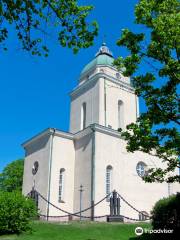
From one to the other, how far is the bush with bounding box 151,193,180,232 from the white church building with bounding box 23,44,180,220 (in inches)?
377

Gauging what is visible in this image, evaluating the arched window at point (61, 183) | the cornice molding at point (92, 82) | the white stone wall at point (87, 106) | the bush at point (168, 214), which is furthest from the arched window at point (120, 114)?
the bush at point (168, 214)

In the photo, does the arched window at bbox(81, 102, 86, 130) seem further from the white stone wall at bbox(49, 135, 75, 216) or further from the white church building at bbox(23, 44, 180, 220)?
the white stone wall at bbox(49, 135, 75, 216)

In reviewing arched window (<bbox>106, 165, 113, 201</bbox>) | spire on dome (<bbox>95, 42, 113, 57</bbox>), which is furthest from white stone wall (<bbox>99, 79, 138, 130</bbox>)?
spire on dome (<bbox>95, 42, 113, 57</bbox>)

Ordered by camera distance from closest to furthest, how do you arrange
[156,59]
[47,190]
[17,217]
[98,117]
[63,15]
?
[63,15] → [156,59] → [17,217] → [47,190] → [98,117]

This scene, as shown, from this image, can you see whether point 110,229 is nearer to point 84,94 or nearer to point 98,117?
point 98,117

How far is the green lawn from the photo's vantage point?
48.1 ft

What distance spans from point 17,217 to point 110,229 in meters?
5.01

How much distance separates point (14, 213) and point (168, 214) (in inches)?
271

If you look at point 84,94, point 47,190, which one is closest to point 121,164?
point 47,190

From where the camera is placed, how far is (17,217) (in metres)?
15.3

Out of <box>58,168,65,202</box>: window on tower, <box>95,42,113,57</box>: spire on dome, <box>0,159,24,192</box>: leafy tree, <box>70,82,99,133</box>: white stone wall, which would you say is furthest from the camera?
<box>0,159,24,192</box>: leafy tree

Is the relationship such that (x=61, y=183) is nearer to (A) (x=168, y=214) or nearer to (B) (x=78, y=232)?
(B) (x=78, y=232)

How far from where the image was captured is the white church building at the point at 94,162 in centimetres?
2523

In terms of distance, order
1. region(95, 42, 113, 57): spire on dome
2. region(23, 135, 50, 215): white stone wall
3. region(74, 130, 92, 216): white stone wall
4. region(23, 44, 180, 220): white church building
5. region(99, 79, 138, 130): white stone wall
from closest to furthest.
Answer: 1. region(74, 130, 92, 216): white stone wall
2. region(23, 44, 180, 220): white church building
3. region(23, 135, 50, 215): white stone wall
4. region(99, 79, 138, 130): white stone wall
5. region(95, 42, 113, 57): spire on dome
